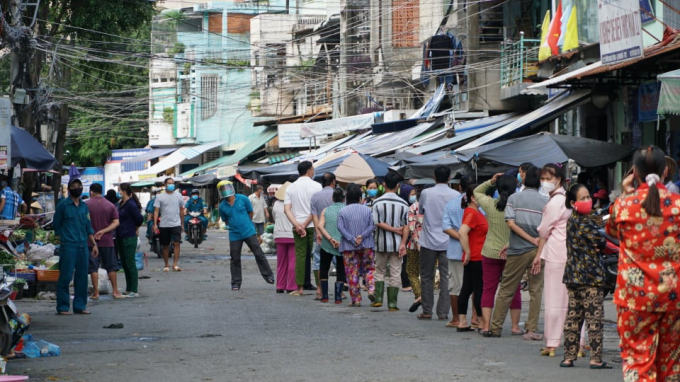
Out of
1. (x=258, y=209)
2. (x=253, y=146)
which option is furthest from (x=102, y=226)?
(x=253, y=146)

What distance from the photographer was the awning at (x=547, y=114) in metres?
21.8

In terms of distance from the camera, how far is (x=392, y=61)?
39500 millimetres

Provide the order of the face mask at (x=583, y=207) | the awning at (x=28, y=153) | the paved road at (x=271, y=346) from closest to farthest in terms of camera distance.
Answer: the paved road at (x=271, y=346) < the face mask at (x=583, y=207) < the awning at (x=28, y=153)

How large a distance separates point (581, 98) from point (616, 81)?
1.24 meters

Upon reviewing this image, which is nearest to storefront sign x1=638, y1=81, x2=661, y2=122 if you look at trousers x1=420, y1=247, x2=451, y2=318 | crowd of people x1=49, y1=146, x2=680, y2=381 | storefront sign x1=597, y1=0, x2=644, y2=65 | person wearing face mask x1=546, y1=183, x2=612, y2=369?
storefront sign x1=597, y1=0, x2=644, y2=65

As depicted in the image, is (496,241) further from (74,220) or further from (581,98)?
(581,98)

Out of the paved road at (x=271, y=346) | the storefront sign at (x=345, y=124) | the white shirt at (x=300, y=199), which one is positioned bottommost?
the paved road at (x=271, y=346)

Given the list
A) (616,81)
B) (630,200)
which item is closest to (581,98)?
(616,81)

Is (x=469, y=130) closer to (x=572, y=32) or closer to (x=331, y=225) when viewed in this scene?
(x=572, y=32)

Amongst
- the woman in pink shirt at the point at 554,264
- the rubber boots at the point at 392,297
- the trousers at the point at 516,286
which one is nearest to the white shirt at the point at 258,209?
the rubber boots at the point at 392,297

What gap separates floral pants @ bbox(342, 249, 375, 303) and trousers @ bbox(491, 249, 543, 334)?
3.46m

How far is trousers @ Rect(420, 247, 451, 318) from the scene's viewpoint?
13312mm

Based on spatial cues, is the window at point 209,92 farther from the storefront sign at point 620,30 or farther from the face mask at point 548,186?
the face mask at point 548,186

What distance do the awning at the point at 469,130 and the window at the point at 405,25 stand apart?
11.6m
